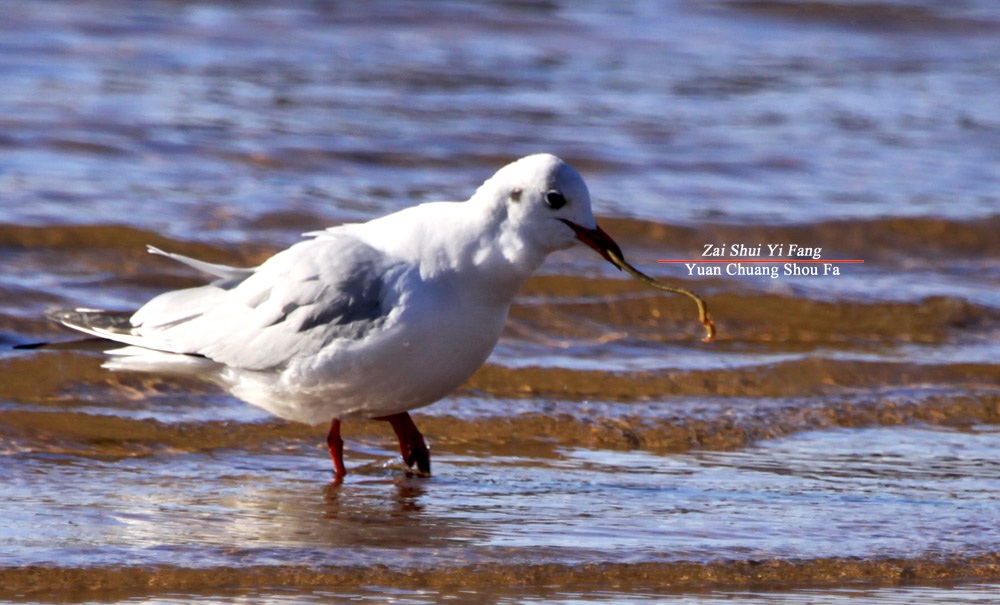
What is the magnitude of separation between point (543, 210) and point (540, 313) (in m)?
2.78

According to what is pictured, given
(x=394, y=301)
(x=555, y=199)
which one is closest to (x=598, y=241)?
(x=555, y=199)

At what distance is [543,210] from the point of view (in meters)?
4.38

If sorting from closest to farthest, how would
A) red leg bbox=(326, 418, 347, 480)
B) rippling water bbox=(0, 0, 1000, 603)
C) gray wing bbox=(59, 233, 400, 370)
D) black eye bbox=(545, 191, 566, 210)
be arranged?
rippling water bbox=(0, 0, 1000, 603)
black eye bbox=(545, 191, 566, 210)
gray wing bbox=(59, 233, 400, 370)
red leg bbox=(326, 418, 347, 480)

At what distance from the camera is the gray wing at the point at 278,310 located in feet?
14.8

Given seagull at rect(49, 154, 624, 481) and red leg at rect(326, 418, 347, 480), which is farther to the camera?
red leg at rect(326, 418, 347, 480)

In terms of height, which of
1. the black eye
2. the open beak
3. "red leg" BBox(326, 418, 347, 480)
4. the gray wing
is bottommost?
"red leg" BBox(326, 418, 347, 480)

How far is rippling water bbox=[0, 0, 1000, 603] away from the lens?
4020 millimetres

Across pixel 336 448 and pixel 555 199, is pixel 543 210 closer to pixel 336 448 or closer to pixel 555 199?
pixel 555 199

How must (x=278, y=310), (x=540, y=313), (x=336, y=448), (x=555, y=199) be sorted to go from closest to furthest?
(x=555, y=199)
(x=278, y=310)
(x=336, y=448)
(x=540, y=313)

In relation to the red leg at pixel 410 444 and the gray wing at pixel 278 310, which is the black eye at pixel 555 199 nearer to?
the gray wing at pixel 278 310

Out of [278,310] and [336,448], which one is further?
[336,448]

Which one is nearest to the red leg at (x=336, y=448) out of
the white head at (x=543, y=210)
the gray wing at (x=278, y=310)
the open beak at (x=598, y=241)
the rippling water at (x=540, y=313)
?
Result: the rippling water at (x=540, y=313)

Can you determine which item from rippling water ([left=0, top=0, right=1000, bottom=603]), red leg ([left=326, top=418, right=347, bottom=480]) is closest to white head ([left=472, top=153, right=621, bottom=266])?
rippling water ([left=0, top=0, right=1000, bottom=603])

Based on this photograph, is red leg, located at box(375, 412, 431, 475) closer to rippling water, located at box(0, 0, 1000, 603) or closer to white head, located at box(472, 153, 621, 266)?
rippling water, located at box(0, 0, 1000, 603)
